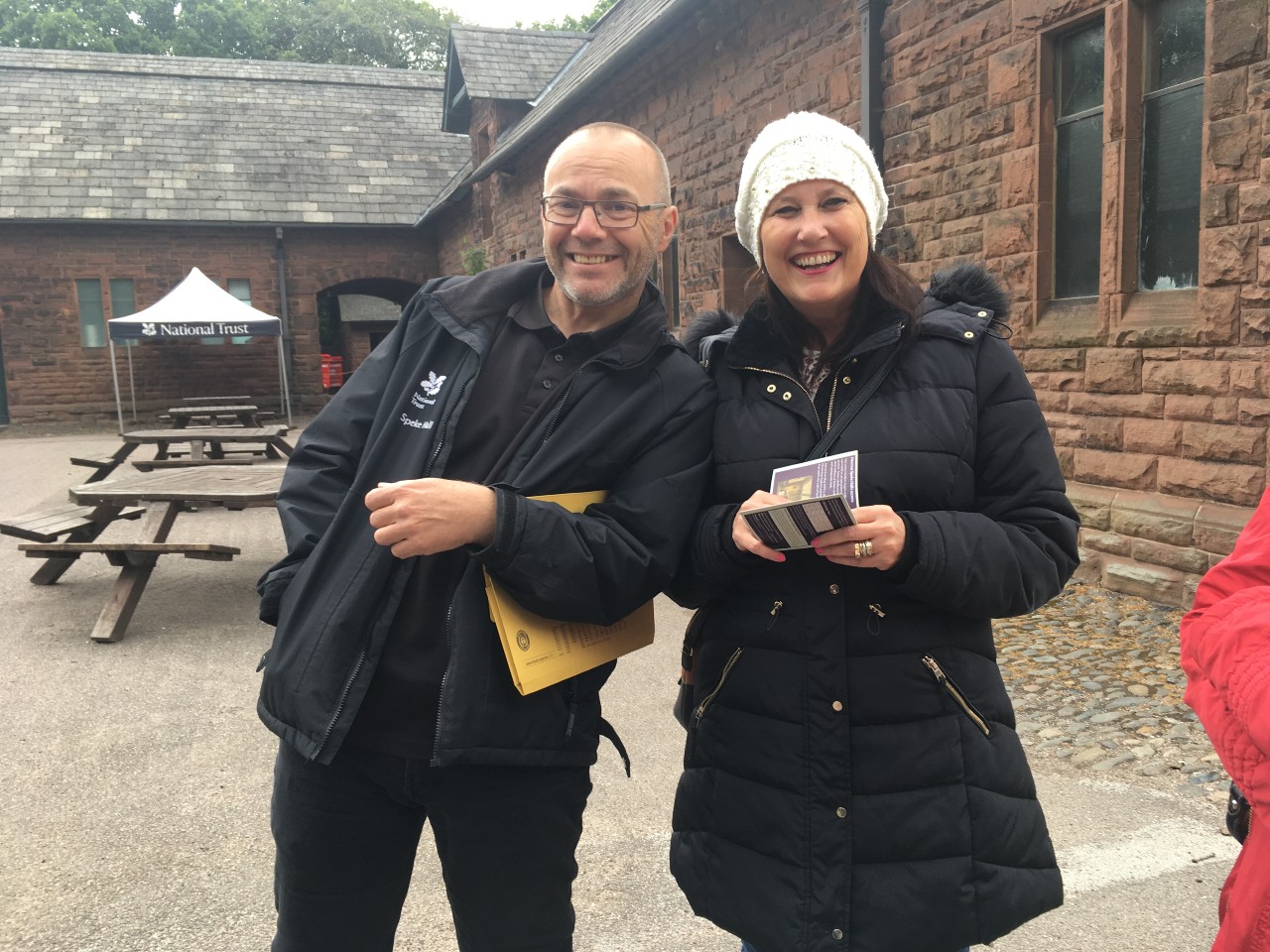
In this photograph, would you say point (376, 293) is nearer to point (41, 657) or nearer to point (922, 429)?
point (41, 657)

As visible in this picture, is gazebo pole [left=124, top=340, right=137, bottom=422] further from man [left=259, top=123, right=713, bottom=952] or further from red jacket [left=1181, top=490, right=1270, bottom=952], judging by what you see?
red jacket [left=1181, top=490, right=1270, bottom=952]

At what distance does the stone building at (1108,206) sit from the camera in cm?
516

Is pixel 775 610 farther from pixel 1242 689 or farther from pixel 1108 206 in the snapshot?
pixel 1108 206

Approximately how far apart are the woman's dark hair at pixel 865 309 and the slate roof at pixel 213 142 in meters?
22.3

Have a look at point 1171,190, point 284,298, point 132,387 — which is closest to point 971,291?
point 1171,190

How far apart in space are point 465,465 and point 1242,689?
125 centimetres

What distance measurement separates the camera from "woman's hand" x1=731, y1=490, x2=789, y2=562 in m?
1.54

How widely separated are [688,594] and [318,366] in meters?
22.7

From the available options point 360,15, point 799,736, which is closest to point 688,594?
point 799,736

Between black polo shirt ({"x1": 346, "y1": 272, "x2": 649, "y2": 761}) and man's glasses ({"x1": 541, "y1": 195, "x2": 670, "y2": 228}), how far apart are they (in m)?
0.16

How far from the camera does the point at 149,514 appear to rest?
6457 millimetres

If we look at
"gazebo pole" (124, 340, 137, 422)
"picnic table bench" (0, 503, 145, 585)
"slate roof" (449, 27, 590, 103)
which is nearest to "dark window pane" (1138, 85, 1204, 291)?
"picnic table bench" (0, 503, 145, 585)

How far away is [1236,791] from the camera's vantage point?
1501 mm

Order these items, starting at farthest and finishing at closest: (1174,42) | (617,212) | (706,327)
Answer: (1174,42) → (706,327) → (617,212)
